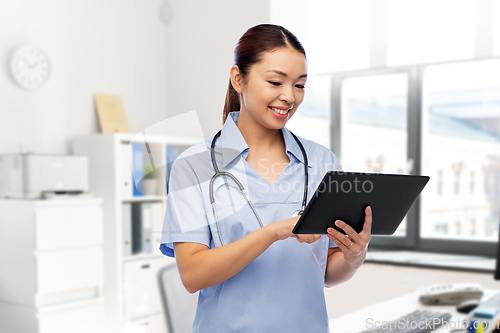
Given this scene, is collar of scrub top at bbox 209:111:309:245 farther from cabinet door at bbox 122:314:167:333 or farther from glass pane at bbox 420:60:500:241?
cabinet door at bbox 122:314:167:333

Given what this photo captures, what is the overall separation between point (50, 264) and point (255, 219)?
1911 mm

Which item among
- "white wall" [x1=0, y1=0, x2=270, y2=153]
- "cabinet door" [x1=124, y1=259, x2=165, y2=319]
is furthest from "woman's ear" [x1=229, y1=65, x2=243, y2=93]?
"cabinet door" [x1=124, y1=259, x2=165, y2=319]

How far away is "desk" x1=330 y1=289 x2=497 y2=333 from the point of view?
1413 millimetres

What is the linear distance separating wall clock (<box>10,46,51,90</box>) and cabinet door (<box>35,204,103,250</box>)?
2.78 ft

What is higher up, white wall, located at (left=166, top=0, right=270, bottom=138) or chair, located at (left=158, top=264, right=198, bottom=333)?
white wall, located at (left=166, top=0, right=270, bottom=138)

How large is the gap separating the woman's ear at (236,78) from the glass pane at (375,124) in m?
2.00

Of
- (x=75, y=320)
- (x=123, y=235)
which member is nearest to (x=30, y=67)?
(x=123, y=235)

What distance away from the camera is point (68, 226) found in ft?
8.32

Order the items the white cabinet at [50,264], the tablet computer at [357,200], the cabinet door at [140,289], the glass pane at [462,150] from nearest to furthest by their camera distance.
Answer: the tablet computer at [357,200] → the white cabinet at [50,264] → the glass pane at [462,150] → the cabinet door at [140,289]

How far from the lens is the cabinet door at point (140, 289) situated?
113 inches

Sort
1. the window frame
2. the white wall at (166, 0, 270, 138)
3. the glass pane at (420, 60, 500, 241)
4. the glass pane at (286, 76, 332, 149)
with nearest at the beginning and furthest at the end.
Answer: the glass pane at (420, 60, 500, 241)
the window frame
the glass pane at (286, 76, 332, 149)
the white wall at (166, 0, 270, 138)

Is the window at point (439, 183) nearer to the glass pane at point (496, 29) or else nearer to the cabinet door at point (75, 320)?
the glass pane at point (496, 29)

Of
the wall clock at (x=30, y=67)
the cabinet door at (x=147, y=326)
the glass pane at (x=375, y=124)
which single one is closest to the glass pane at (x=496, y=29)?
the glass pane at (x=375, y=124)

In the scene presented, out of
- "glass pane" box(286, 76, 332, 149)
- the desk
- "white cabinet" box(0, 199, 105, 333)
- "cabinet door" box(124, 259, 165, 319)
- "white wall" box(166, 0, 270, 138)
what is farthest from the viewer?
"white wall" box(166, 0, 270, 138)
